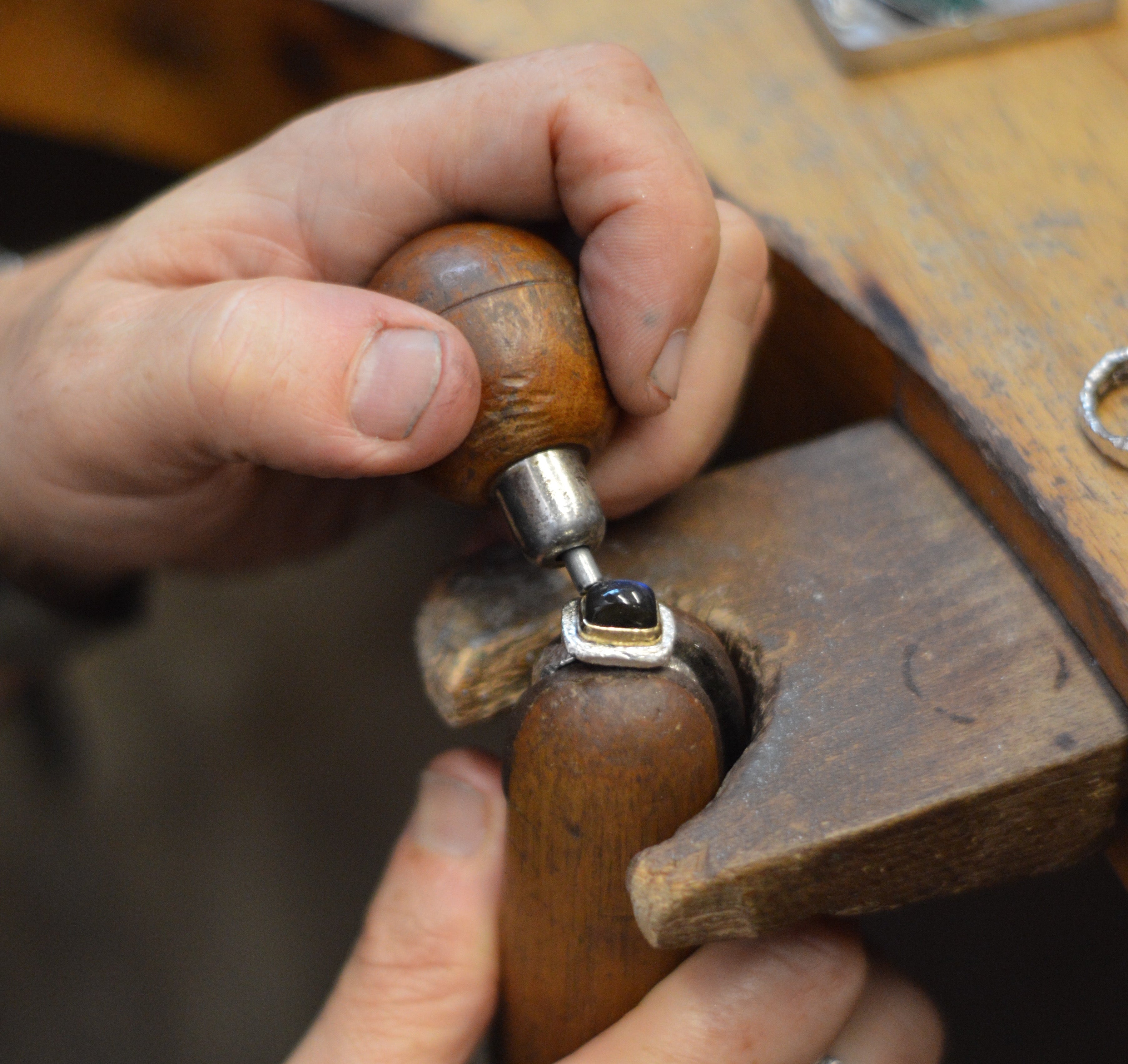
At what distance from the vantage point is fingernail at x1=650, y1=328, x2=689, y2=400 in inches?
28.2

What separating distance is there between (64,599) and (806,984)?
90 centimetres

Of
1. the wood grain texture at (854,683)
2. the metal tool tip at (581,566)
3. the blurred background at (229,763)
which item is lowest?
the blurred background at (229,763)

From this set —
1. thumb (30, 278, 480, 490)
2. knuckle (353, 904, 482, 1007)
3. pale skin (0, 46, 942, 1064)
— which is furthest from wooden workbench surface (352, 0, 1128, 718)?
knuckle (353, 904, 482, 1007)

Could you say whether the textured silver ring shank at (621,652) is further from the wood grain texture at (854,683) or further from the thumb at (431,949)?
the thumb at (431,949)

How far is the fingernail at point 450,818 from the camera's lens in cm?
81

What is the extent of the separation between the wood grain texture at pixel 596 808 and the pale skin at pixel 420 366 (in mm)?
34

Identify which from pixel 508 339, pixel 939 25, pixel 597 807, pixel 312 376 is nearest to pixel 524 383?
pixel 508 339

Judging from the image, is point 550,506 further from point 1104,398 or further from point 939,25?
point 939,25

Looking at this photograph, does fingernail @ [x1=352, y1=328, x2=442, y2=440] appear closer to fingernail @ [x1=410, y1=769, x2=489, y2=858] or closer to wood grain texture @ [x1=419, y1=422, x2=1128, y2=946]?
wood grain texture @ [x1=419, y1=422, x2=1128, y2=946]

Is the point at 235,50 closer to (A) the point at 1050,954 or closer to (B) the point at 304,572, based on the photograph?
(B) the point at 304,572

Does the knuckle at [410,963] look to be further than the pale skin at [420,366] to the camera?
Yes

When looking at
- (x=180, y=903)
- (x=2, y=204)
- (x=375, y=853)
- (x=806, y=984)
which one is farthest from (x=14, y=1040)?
(x=806, y=984)

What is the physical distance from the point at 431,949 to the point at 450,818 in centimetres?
10

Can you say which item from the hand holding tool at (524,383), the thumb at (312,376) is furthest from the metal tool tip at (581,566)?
the thumb at (312,376)
